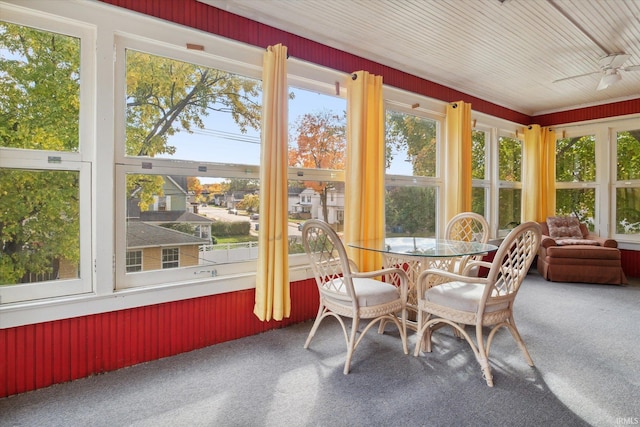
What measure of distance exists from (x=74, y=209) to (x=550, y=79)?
5.14 m

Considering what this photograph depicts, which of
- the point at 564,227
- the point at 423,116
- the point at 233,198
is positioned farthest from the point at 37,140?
the point at 564,227

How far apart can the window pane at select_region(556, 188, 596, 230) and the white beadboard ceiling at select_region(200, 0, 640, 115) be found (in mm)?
1831

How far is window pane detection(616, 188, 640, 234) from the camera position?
486cm

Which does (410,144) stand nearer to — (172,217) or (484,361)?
(484,361)

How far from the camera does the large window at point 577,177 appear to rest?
Answer: 207 inches

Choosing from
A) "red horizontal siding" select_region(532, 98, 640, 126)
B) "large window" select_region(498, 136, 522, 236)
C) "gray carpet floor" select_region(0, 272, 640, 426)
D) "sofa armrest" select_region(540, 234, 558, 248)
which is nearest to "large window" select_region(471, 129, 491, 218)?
"large window" select_region(498, 136, 522, 236)

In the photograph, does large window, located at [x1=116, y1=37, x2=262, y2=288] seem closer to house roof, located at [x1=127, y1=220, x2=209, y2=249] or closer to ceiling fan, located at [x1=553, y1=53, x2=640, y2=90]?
house roof, located at [x1=127, y1=220, x2=209, y2=249]

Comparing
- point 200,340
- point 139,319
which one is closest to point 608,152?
point 200,340

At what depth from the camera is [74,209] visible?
2.01 metres

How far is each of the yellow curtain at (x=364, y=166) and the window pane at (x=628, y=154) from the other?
433 cm

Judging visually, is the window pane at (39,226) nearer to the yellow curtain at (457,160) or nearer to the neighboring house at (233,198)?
the neighboring house at (233,198)

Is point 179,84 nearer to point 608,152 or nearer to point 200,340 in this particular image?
point 200,340

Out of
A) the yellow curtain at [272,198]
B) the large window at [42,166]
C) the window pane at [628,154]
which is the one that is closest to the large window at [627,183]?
the window pane at [628,154]

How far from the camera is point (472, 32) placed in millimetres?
2914
